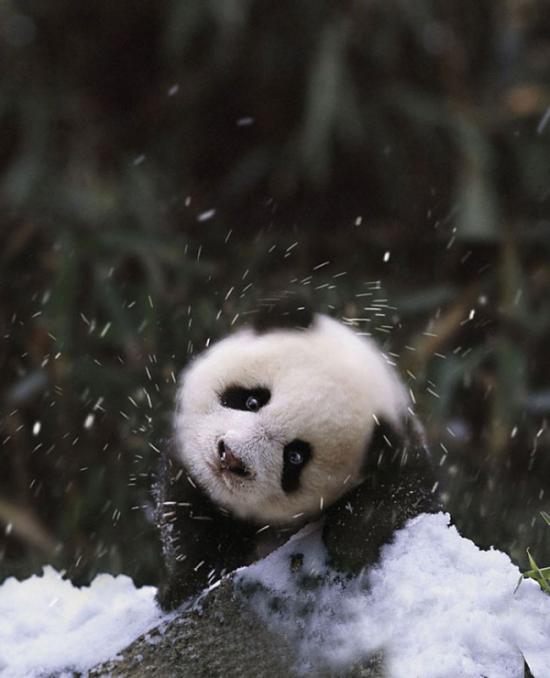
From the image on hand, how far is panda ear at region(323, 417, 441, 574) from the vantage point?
129cm

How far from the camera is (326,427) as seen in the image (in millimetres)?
1305

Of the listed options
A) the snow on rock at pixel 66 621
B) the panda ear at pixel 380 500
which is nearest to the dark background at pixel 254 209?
the snow on rock at pixel 66 621

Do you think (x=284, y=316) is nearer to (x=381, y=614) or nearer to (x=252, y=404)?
(x=252, y=404)

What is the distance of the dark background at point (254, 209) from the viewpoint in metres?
3.01

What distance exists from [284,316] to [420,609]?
1.43 ft

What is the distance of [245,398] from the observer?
1.37 m

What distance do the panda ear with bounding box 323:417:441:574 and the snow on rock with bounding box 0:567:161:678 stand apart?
0.26m

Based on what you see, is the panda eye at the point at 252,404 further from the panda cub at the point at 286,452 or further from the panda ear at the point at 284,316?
the panda ear at the point at 284,316

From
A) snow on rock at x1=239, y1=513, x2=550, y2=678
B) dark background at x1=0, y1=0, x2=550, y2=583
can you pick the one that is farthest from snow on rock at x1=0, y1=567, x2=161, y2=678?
dark background at x1=0, y1=0, x2=550, y2=583

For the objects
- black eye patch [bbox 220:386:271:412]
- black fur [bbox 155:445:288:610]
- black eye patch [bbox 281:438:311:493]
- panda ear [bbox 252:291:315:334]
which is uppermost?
panda ear [bbox 252:291:315:334]

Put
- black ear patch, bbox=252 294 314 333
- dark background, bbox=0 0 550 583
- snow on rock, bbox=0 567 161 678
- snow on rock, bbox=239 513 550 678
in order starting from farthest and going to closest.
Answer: dark background, bbox=0 0 550 583 → black ear patch, bbox=252 294 314 333 → snow on rock, bbox=0 567 161 678 → snow on rock, bbox=239 513 550 678

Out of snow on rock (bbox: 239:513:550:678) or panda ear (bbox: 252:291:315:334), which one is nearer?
snow on rock (bbox: 239:513:550:678)

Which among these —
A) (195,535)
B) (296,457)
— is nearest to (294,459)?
(296,457)

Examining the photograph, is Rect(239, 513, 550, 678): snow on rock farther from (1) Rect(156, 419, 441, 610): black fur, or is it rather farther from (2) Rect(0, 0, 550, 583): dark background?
(2) Rect(0, 0, 550, 583): dark background
